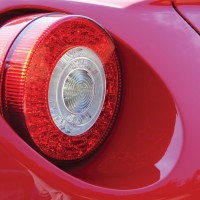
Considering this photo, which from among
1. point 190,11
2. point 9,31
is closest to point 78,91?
point 9,31

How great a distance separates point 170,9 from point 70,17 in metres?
0.41

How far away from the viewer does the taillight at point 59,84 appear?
42.4 inches

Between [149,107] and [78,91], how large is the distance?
24 centimetres

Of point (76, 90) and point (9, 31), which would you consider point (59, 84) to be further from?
point (9, 31)

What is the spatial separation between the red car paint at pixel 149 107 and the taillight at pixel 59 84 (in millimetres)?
64

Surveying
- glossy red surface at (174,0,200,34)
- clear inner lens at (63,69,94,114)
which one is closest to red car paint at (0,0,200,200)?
glossy red surface at (174,0,200,34)

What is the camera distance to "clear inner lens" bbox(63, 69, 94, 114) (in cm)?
114

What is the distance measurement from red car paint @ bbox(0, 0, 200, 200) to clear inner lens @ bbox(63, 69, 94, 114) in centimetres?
15

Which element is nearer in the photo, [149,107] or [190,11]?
[149,107]

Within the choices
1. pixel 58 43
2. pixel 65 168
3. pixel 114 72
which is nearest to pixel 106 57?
pixel 114 72

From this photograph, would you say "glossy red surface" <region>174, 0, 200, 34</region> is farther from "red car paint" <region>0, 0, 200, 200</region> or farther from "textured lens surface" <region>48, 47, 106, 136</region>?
"textured lens surface" <region>48, 47, 106, 136</region>

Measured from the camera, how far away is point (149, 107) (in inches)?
51.7

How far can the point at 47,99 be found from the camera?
110 cm

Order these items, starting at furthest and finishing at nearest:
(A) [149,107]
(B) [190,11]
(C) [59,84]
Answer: (B) [190,11], (A) [149,107], (C) [59,84]
